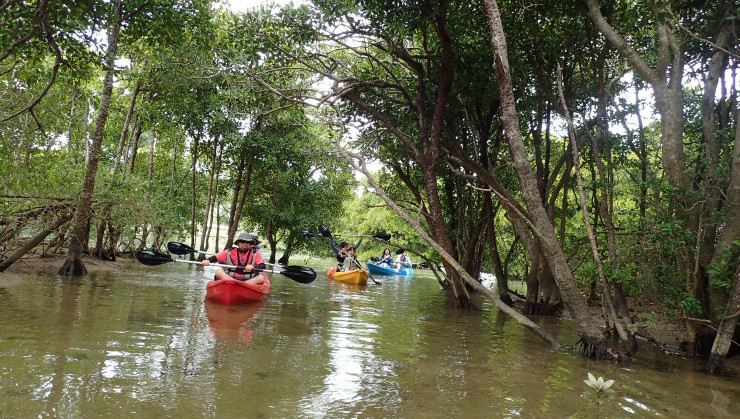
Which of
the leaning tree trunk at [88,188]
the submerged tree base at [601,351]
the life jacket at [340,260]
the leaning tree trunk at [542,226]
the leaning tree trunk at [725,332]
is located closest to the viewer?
the leaning tree trunk at [725,332]

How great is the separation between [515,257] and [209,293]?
12.7m

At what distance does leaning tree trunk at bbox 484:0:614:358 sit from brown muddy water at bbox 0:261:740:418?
12.7 inches

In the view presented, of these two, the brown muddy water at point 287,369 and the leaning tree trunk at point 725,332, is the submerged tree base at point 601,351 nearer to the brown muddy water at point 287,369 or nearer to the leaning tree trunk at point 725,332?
the brown muddy water at point 287,369

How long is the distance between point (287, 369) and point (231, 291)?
4783mm

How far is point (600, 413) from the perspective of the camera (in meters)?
4.61

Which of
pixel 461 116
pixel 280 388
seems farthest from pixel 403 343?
pixel 461 116

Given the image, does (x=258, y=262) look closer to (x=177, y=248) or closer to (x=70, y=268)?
(x=177, y=248)

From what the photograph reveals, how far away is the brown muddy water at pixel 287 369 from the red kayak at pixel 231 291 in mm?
238

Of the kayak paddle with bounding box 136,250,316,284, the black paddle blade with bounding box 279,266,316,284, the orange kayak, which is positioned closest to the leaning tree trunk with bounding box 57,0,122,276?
the kayak paddle with bounding box 136,250,316,284

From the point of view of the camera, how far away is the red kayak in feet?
31.8

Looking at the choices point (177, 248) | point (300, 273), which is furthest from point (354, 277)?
point (177, 248)

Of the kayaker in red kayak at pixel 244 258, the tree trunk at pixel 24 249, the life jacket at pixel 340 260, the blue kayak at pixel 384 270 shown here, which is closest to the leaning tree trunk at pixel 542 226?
the kayaker in red kayak at pixel 244 258

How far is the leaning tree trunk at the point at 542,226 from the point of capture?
23.1 ft

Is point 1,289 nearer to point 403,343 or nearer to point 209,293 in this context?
point 209,293
